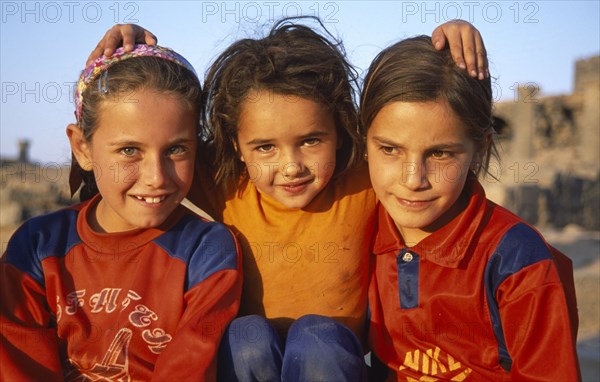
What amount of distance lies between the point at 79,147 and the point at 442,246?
1412 mm

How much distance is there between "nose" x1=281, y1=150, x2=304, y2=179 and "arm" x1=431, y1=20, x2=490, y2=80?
64 cm

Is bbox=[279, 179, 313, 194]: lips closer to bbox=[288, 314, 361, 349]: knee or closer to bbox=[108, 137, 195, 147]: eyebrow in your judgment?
bbox=[108, 137, 195, 147]: eyebrow

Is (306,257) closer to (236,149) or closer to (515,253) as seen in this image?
(236,149)

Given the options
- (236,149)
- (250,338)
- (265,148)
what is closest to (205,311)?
(250,338)

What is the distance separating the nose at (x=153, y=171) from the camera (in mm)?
2256

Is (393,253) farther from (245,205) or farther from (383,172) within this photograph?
(245,205)

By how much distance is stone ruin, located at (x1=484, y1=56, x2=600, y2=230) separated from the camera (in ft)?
39.8

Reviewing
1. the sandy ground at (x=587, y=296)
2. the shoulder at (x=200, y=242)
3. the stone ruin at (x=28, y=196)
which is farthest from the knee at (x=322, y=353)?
the stone ruin at (x=28, y=196)

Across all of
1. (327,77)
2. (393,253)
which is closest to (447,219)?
(393,253)

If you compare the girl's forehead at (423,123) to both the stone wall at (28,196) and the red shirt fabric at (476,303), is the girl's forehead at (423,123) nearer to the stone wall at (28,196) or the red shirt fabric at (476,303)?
the red shirt fabric at (476,303)

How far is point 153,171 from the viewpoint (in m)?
2.26

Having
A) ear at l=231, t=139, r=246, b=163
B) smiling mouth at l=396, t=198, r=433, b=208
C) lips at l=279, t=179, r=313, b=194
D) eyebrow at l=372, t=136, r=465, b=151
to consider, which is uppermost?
eyebrow at l=372, t=136, r=465, b=151

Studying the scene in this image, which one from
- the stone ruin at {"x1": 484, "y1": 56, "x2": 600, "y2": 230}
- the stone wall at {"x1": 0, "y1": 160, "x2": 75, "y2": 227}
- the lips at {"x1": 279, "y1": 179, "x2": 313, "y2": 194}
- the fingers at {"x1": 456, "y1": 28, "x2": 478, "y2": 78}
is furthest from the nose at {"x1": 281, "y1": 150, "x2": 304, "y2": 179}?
the stone ruin at {"x1": 484, "y1": 56, "x2": 600, "y2": 230}

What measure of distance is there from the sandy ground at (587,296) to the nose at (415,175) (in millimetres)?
1572
